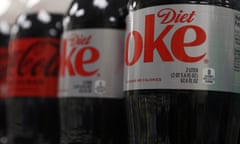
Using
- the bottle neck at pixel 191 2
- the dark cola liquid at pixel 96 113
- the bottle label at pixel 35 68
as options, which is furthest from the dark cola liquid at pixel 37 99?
the bottle neck at pixel 191 2

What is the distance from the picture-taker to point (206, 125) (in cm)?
62

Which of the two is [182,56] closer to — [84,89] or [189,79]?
[189,79]

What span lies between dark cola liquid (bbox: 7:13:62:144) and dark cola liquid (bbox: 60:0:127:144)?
6.4 inches

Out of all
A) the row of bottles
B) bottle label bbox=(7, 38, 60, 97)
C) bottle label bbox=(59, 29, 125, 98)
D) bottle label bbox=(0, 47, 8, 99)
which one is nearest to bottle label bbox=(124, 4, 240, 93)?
the row of bottles

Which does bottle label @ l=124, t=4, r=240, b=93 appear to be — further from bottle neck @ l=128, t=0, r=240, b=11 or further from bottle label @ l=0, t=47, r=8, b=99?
bottle label @ l=0, t=47, r=8, b=99

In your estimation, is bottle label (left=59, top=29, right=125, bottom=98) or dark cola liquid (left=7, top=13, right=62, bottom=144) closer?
bottle label (left=59, top=29, right=125, bottom=98)

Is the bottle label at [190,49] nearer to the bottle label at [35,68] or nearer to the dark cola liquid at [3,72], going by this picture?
the bottle label at [35,68]

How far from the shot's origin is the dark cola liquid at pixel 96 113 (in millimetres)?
762

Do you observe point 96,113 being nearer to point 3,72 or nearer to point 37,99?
point 37,99

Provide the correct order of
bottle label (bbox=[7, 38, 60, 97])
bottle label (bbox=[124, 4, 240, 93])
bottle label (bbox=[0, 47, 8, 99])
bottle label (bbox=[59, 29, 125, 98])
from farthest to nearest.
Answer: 1. bottle label (bbox=[0, 47, 8, 99])
2. bottle label (bbox=[7, 38, 60, 97])
3. bottle label (bbox=[59, 29, 125, 98])
4. bottle label (bbox=[124, 4, 240, 93])

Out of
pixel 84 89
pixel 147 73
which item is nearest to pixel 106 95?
pixel 84 89

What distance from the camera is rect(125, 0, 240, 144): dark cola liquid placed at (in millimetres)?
613

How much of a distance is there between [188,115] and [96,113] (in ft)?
0.63

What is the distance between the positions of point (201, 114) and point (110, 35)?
215mm
